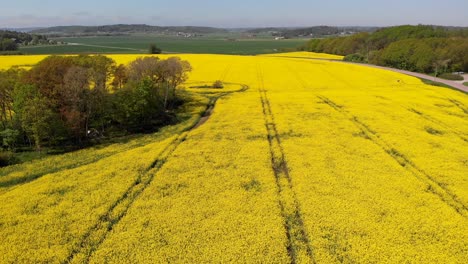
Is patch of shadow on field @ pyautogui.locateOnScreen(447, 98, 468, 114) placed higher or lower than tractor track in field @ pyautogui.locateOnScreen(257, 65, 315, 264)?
higher

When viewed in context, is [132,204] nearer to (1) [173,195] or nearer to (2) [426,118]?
(1) [173,195]

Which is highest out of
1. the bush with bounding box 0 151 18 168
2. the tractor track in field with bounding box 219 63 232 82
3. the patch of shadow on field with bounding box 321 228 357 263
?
the tractor track in field with bounding box 219 63 232 82

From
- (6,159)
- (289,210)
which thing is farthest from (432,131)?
(6,159)

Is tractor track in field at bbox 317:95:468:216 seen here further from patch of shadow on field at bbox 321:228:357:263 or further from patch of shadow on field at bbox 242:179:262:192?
patch of shadow on field at bbox 242:179:262:192

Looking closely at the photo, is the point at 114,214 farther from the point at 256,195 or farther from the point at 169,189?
the point at 256,195

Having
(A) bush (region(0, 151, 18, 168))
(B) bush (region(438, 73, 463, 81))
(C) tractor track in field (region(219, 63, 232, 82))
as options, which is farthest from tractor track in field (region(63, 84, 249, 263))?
(B) bush (region(438, 73, 463, 81))

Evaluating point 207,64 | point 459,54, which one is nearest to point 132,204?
point 207,64
